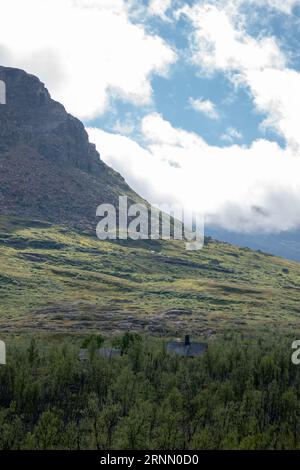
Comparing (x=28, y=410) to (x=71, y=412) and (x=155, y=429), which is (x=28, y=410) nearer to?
(x=71, y=412)

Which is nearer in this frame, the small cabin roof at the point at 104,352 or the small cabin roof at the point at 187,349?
the small cabin roof at the point at 104,352

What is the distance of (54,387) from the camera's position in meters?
90.9

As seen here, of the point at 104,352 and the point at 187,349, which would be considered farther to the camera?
the point at 187,349

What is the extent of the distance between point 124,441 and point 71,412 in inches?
861

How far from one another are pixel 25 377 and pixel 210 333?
11114cm

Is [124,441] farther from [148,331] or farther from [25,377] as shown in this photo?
[148,331]

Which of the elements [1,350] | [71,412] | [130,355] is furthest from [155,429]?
[1,350]

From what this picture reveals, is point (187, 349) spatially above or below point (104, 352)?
above

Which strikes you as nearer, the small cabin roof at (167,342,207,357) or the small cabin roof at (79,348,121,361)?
the small cabin roof at (79,348,121,361)
